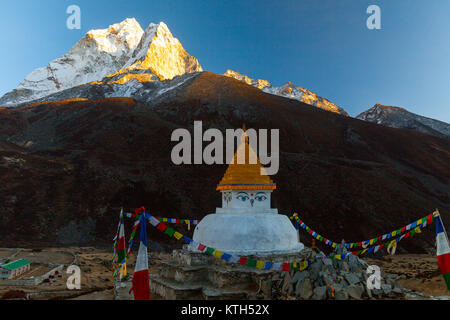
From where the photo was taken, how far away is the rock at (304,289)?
9016mm

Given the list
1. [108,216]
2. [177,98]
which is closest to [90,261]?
[108,216]

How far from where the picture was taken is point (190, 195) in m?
38.3

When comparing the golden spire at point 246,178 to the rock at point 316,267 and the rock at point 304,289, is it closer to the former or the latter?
the rock at point 316,267

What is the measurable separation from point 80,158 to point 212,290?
37.8m

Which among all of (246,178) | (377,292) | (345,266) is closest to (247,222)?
(246,178)

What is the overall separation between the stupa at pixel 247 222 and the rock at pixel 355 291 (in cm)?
258

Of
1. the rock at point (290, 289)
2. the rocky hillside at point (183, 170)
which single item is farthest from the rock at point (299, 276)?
the rocky hillside at point (183, 170)

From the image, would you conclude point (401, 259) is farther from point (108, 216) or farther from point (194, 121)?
point (194, 121)

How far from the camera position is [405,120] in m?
97.3

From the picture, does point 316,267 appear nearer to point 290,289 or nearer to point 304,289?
point 304,289

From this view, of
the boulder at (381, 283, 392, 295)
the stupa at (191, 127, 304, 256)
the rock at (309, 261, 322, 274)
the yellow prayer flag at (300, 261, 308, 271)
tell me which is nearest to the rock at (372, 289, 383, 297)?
the boulder at (381, 283, 392, 295)

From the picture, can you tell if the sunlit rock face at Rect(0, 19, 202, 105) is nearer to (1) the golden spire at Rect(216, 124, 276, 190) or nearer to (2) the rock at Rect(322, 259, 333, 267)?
(1) the golden spire at Rect(216, 124, 276, 190)

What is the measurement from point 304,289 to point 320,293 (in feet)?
1.56
